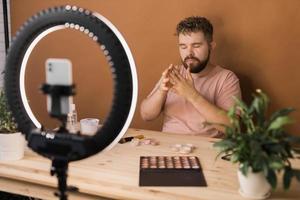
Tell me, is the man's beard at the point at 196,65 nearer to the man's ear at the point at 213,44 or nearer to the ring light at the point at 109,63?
the man's ear at the point at 213,44

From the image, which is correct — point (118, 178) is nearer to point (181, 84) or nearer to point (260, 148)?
point (260, 148)

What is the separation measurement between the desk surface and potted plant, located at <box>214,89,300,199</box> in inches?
2.9

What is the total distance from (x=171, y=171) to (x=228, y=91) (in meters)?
0.82

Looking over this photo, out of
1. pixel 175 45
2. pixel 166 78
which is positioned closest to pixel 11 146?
pixel 166 78

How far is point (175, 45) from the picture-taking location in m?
2.43

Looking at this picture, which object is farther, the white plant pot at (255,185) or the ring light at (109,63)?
the white plant pot at (255,185)

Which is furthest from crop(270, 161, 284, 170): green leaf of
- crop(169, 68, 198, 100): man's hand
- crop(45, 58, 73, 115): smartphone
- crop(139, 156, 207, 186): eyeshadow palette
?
crop(169, 68, 198, 100): man's hand

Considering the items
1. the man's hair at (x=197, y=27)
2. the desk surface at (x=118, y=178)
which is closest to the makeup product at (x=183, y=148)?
the desk surface at (x=118, y=178)

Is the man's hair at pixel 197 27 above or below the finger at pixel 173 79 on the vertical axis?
above

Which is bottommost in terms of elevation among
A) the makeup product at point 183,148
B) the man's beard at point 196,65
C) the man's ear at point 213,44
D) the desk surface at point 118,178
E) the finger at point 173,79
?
the desk surface at point 118,178

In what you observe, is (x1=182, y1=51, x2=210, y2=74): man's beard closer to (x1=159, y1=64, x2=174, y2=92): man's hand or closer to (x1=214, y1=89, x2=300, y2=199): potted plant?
(x1=159, y1=64, x2=174, y2=92): man's hand

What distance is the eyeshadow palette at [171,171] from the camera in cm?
127

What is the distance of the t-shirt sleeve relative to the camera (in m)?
2.02

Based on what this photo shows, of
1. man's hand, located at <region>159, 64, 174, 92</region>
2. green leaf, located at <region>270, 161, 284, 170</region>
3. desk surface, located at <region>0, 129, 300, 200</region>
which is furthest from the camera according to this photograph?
man's hand, located at <region>159, 64, 174, 92</region>
